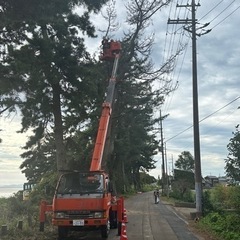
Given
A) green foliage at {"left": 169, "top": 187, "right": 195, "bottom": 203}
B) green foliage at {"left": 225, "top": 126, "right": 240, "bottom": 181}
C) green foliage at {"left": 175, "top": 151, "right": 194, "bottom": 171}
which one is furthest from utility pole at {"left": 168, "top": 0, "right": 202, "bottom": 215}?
green foliage at {"left": 175, "top": 151, "right": 194, "bottom": 171}

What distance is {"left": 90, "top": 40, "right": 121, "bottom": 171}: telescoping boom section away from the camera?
17578 mm

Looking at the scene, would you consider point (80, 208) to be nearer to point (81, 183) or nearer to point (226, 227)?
point (81, 183)

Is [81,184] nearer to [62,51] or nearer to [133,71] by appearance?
[62,51]

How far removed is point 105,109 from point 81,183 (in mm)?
6200

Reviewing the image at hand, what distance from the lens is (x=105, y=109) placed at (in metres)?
20.6

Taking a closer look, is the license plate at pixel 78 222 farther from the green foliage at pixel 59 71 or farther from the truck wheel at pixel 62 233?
the green foliage at pixel 59 71

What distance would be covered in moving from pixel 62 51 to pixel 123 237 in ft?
31.1

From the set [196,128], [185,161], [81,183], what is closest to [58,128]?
[196,128]

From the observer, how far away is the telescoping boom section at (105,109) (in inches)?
692

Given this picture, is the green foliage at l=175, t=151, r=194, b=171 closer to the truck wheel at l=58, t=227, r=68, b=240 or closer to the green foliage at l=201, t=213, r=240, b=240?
the green foliage at l=201, t=213, r=240, b=240

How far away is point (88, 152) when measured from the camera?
39625mm

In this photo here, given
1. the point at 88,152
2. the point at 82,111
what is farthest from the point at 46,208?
the point at 88,152

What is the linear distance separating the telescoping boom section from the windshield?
1.93m

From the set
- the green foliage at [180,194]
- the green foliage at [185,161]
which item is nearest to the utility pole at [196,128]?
the green foliage at [180,194]
